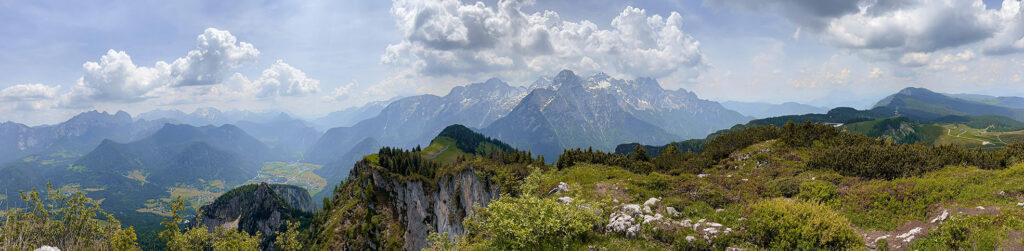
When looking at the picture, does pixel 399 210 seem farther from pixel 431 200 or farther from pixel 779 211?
pixel 779 211

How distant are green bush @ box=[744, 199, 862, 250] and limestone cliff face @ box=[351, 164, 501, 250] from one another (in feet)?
118

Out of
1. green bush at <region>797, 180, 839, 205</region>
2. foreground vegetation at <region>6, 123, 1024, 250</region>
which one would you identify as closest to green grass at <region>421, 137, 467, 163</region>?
foreground vegetation at <region>6, 123, 1024, 250</region>

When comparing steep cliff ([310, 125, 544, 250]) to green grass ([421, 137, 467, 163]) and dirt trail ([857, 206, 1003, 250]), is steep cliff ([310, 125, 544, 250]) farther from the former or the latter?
green grass ([421, 137, 467, 163])

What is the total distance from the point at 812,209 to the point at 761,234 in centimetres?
232

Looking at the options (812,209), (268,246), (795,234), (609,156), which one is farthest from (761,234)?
(268,246)

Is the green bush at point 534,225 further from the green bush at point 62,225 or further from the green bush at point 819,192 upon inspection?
the green bush at point 62,225

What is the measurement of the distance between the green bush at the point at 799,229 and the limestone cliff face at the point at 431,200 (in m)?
36.1

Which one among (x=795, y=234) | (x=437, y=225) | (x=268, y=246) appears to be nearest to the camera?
(x=795, y=234)

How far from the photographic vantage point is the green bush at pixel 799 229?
1348 centimetres

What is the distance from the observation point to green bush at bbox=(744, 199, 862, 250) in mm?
13477

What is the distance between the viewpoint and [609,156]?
1857 inches

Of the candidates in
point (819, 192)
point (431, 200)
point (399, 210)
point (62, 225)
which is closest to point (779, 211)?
point (819, 192)

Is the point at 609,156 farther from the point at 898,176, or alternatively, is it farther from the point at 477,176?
the point at 898,176

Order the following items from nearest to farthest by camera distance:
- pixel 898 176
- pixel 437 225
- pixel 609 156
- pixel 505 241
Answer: pixel 505 241 → pixel 898 176 → pixel 609 156 → pixel 437 225
